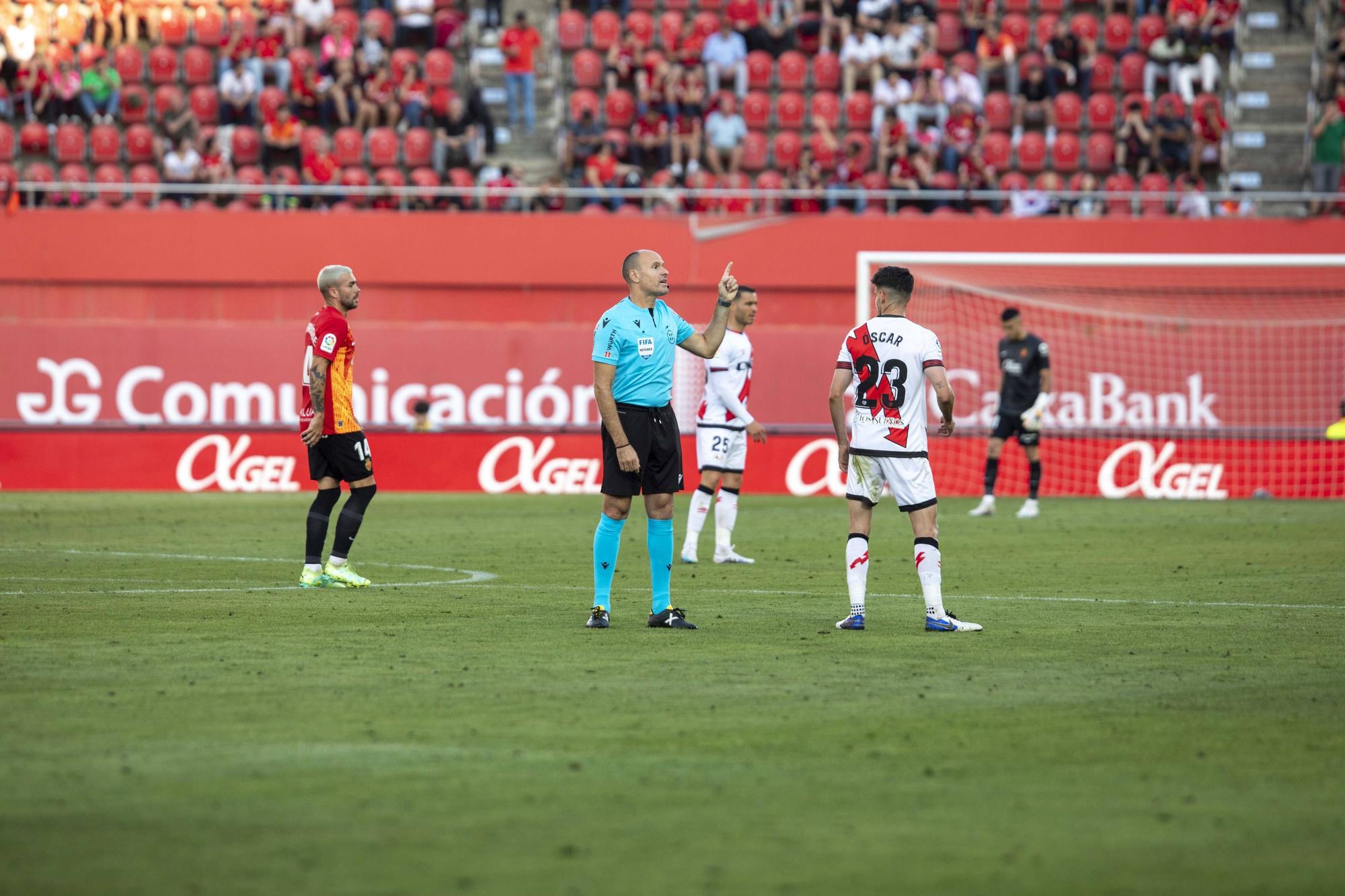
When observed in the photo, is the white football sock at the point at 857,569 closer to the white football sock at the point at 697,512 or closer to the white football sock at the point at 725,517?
the white football sock at the point at 725,517

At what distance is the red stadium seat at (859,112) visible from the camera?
1148 inches

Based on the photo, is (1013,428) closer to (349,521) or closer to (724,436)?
(724,436)

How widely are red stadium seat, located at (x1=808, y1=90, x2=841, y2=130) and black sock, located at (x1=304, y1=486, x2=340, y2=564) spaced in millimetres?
18258

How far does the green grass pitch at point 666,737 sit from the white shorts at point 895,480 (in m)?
0.78

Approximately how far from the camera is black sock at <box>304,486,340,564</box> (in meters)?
12.4

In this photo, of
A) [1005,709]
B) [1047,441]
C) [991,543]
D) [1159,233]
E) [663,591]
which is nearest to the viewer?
[1005,709]

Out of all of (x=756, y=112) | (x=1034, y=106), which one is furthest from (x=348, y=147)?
(x=1034, y=106)

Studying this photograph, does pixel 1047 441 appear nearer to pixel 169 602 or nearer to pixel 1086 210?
pixel 1086 210

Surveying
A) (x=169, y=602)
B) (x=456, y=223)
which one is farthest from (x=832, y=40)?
(x=169, y=602)

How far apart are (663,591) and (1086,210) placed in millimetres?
18968

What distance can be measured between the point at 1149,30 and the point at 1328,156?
407cm

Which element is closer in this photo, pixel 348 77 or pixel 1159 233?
pixel 1159 233

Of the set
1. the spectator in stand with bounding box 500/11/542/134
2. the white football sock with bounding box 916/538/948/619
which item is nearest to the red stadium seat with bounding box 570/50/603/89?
the spectator in stand with bounding box 500/11/542/134

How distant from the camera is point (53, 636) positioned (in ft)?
31.3
